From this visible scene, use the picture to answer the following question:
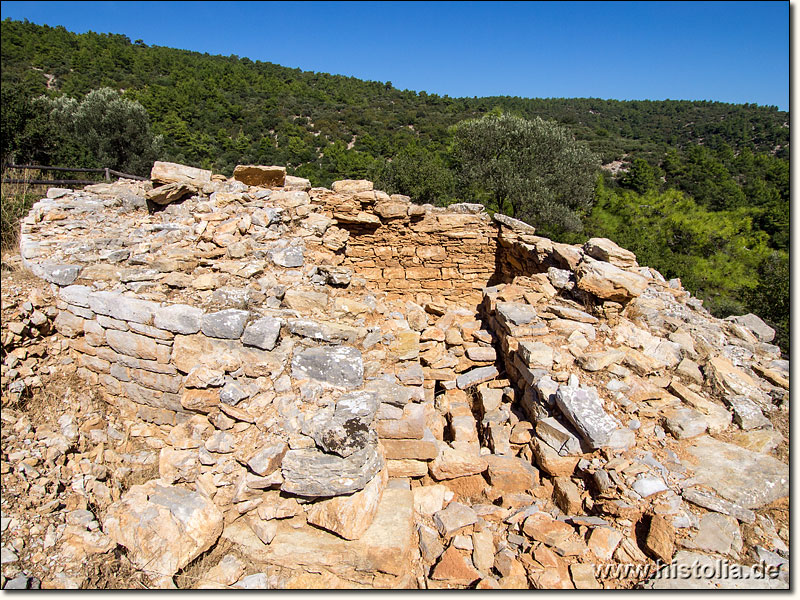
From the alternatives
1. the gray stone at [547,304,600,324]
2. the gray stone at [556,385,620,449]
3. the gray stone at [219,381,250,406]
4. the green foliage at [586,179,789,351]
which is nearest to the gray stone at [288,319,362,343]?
the gray stone at [219,381,250,406]

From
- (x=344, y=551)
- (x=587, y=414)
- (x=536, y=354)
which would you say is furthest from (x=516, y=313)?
(x=344, y=551)

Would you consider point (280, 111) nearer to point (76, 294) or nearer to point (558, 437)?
point (76, 294)

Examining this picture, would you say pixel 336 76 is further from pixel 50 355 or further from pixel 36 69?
pixel 50 355

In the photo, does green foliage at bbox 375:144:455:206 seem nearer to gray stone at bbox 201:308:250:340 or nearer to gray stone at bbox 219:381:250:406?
gray stone at bbox 201:308:250:340

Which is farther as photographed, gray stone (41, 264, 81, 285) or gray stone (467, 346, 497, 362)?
gray stone (467, 346, 497, 362)

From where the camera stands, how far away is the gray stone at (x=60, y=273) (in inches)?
171

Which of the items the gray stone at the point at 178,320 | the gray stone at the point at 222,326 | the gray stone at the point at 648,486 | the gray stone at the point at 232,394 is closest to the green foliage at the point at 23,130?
the gray stone at the point at 178,320

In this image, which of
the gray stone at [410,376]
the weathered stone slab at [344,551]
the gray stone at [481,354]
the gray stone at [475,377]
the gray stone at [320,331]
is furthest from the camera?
the gray stone at [481,354]

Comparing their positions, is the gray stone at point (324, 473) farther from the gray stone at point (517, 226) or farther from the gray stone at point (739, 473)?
the gray stone at point (517, 226)

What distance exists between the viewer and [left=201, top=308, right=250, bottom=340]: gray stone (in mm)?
3893

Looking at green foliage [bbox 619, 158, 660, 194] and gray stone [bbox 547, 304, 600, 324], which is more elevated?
green foliage [bbox 619, 158, 660, 194]

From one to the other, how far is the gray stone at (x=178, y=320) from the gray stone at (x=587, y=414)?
350cm

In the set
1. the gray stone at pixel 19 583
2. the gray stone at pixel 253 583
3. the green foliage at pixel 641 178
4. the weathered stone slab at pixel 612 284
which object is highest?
the green foliage at pixel 641 178

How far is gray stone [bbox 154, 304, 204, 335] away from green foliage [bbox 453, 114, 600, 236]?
1380 centimetres
